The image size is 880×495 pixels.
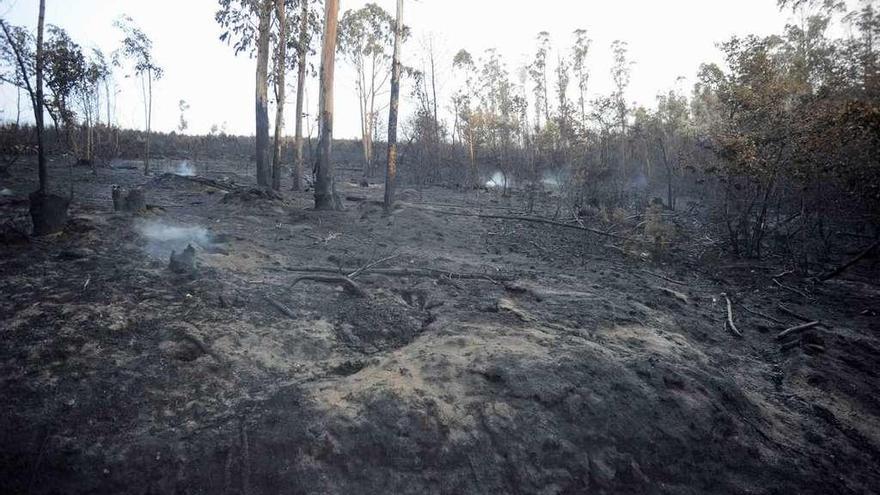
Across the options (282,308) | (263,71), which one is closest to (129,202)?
(282,308)

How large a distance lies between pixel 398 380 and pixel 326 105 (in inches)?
359

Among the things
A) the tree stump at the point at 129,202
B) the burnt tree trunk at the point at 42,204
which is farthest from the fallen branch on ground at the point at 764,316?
the tree stump at the point at 129,202

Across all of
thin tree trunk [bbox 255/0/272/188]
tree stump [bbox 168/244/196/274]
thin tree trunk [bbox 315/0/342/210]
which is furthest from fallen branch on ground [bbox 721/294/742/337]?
thin tree trunk [bbox 255/0/272/188]

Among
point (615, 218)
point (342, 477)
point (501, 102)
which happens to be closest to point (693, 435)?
point (342, 477)

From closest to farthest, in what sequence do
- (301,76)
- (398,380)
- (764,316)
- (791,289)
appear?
(398,380)
(764,316)
(791,289)
(301,76)

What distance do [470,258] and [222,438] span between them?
5412 millimetres

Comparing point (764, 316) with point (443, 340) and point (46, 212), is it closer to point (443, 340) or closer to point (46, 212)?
point (443, 340)

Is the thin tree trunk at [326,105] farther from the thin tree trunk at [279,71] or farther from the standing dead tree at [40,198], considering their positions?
the standing dead tree at [40,198]

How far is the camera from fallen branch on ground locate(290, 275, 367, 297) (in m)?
5.44

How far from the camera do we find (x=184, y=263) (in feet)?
17.1

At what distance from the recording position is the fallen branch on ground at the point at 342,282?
17.9 feet

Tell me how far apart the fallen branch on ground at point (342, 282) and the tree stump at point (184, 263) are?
3.90 ft

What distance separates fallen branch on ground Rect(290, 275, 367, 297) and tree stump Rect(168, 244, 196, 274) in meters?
1.19

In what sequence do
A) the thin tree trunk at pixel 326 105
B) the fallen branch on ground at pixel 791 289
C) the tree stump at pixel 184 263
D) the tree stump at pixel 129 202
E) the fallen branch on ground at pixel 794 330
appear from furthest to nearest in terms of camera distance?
the thin tree trunk at pixel 326 105 → the tree stump at pixel 129 202 → the fallen branch on ground at pixel 791 289 → the fallen branch on ground at pixel 794 330 → the tree stump at pixel 184 263
